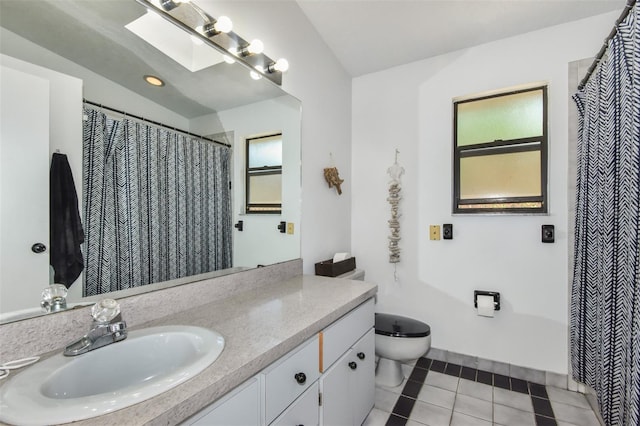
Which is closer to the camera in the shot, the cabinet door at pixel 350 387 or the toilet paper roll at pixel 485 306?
the cabinet door at pixel 350 387

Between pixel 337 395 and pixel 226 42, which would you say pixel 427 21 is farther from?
pixel 337 395

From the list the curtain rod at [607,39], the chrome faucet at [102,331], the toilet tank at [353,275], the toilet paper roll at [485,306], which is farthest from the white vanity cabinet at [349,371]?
the curtain rod at [607,39]

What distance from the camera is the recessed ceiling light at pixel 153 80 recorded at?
1.18 meters

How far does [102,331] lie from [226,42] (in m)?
1.34

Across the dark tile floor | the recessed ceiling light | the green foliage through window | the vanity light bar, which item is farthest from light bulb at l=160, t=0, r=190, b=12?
the dark tile floor

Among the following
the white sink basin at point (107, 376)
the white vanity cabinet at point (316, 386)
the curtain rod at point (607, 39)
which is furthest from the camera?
the curtain rod at point (607, 39)

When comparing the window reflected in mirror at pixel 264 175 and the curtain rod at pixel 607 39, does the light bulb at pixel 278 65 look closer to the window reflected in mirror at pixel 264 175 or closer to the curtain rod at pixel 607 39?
the window reflected in mirror at pixel 264 175

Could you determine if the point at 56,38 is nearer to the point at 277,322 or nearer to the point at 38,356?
the point at 38,356

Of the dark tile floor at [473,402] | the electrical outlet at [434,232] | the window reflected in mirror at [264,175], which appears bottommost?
the dark tile floor at [473,402]

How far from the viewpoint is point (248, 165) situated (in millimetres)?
1655

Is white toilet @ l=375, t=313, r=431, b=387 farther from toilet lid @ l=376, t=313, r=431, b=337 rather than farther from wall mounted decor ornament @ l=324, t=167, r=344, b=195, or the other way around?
wall mounted decor ornament @ l=324, t=167, r=344, b=195

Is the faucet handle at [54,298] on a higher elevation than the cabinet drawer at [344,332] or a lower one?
higher

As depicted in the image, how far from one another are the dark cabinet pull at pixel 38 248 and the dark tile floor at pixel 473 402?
69.0 inches

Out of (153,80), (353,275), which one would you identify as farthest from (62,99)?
(353,275)
